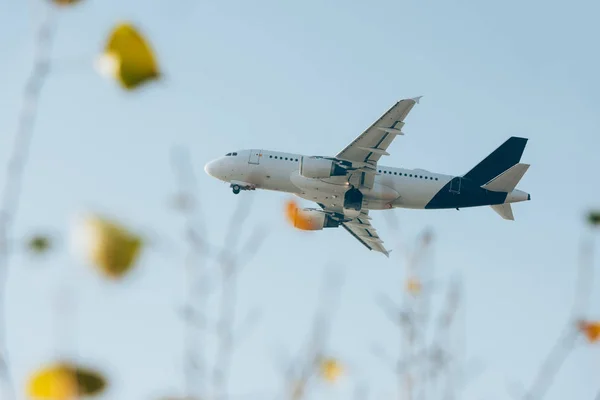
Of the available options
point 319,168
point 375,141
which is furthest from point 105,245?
point 319,168

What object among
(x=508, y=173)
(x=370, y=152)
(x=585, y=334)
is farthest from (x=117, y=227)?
(x=508, y=173)

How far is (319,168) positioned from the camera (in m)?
50.2

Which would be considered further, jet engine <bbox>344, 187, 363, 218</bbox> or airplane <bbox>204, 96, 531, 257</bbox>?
jet engine <bbox>344, 187, 363, 218</bbox>

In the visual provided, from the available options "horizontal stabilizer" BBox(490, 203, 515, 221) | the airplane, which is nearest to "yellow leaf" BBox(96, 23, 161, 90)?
the airplane

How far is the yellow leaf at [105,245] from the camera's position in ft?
6.24

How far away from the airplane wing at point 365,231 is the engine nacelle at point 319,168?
7329 millimetres

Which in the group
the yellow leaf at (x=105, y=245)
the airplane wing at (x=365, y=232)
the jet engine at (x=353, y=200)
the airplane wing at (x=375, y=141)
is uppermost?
the airplane wing at (x=375, y=141)

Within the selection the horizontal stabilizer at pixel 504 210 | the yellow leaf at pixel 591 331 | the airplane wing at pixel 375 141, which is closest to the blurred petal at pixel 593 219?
the yellow leaf at pixel 591 331

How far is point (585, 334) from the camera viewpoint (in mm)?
3182

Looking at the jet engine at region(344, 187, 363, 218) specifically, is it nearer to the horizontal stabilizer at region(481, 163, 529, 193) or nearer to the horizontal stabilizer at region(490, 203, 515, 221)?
the horizontal stabilizer at region(481, 163, 529, 193)

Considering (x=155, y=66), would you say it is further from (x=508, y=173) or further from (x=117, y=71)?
(x=508, y=173)

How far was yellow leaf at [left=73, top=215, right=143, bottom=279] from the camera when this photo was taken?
6.24 ft

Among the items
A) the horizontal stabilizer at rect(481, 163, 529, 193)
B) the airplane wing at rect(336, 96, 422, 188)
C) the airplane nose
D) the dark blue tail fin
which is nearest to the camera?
the airplane wing at rect(336, 96, 422, 188)

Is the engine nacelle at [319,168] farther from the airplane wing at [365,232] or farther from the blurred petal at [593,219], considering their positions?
the blurred petal at [593,219]
